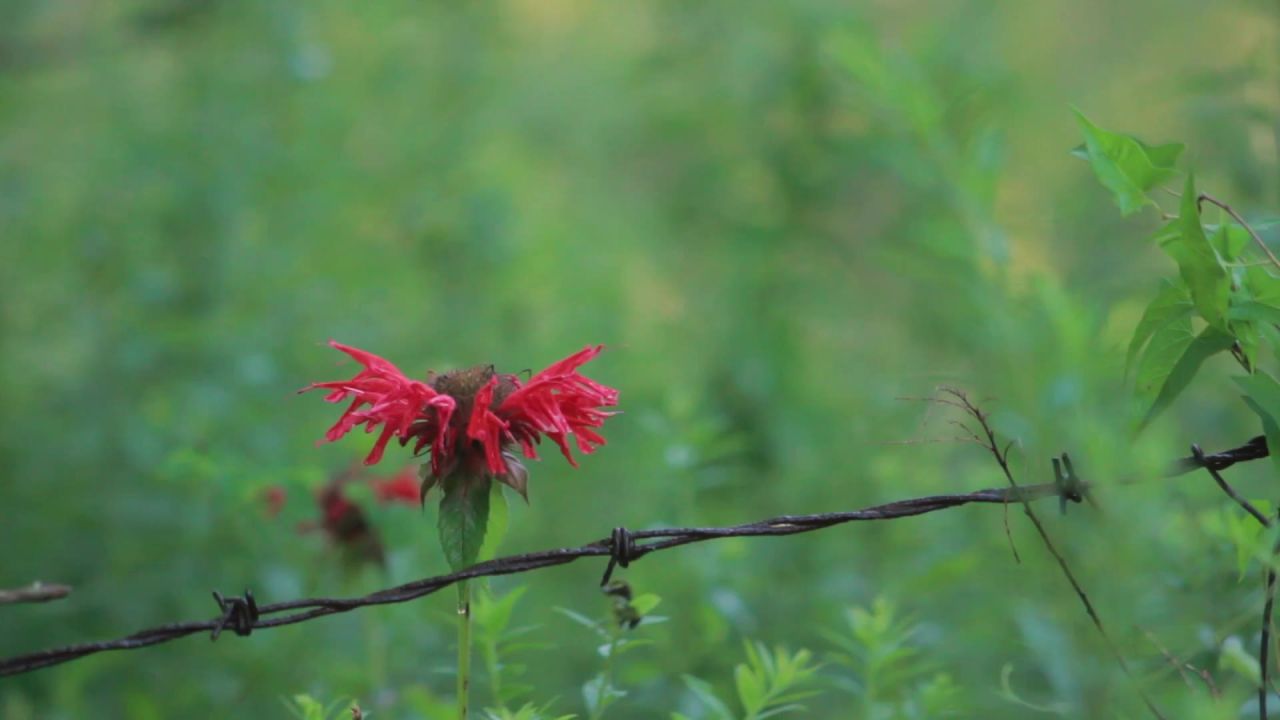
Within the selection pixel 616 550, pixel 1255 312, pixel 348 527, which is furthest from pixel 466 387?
pixel 348 527

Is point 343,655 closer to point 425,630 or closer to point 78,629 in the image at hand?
point 425,630

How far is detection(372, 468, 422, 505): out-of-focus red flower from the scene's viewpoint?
2055 millimetres

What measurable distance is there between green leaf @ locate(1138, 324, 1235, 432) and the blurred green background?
315 millimetres

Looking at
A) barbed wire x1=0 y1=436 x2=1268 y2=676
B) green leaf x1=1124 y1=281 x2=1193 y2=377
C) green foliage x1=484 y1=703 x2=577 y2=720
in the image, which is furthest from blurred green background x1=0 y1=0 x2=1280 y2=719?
green foliage x1=484 y1=703 x2=577 y2=720

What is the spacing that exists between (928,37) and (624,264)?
185 cm

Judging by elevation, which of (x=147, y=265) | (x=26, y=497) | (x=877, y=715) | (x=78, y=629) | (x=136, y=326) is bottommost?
(x=877, y=715)

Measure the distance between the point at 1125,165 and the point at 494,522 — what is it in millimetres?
651

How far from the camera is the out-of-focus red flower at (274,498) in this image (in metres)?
2.12

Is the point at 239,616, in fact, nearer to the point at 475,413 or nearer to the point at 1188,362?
the point at 475,413

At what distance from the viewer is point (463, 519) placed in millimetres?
1134

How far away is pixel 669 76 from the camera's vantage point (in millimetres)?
3654

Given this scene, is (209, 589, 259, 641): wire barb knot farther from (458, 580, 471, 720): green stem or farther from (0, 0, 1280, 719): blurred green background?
(0, 0, 1280, 719): blurred green background

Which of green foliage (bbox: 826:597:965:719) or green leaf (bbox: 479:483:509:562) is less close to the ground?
green leaf (bbox: 479:483:509:562)

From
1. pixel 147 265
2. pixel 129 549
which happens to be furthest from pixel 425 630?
pixel 147 265
